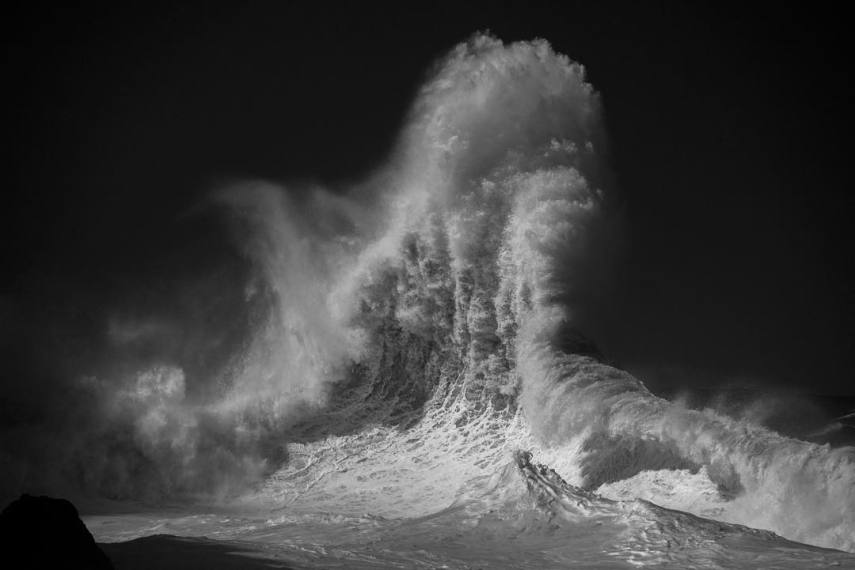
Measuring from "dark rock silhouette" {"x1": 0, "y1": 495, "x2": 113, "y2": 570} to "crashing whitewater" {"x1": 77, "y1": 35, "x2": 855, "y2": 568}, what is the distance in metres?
3.61

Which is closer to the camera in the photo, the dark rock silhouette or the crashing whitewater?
the dark rock silhouette

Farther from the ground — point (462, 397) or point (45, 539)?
point (462, 397)

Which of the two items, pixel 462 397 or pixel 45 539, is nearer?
pixel 45 539

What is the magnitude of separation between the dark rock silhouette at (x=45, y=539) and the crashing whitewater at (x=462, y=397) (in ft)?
11.8

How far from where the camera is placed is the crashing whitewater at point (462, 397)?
12.3 m

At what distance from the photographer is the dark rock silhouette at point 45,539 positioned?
7.19 m

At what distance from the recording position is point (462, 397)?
2059 centimetres

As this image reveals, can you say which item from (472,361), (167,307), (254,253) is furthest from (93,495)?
(472,361)

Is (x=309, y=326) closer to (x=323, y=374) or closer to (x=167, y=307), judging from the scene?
(x=323, y=374)

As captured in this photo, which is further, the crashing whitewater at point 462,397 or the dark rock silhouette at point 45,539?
the crashing whitewater at point 462,397

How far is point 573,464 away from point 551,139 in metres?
10.8

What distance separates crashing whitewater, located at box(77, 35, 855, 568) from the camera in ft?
40.3

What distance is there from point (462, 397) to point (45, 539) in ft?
46.2

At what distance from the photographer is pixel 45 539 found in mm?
7359
